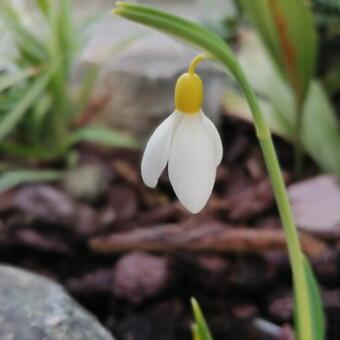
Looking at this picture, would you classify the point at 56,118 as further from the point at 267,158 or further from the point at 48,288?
the point at 267,158

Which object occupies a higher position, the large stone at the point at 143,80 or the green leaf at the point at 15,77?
the green leaf at the point at 15,77

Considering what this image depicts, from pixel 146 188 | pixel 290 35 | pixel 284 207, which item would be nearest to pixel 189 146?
pixel 284 207

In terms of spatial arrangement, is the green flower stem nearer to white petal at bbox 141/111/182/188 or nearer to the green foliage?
white petal at bbox 141/111/182/188

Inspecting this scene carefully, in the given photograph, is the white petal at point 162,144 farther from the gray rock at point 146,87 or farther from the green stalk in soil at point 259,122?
the gray rock at point 146,87

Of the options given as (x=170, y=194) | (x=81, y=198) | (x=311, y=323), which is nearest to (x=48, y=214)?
(x=81, y=198)

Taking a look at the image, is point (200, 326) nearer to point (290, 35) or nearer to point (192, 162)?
point (192, 162)

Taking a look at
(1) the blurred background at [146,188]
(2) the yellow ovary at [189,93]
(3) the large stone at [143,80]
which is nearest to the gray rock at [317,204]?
(1) the blurred background at [146,188]
